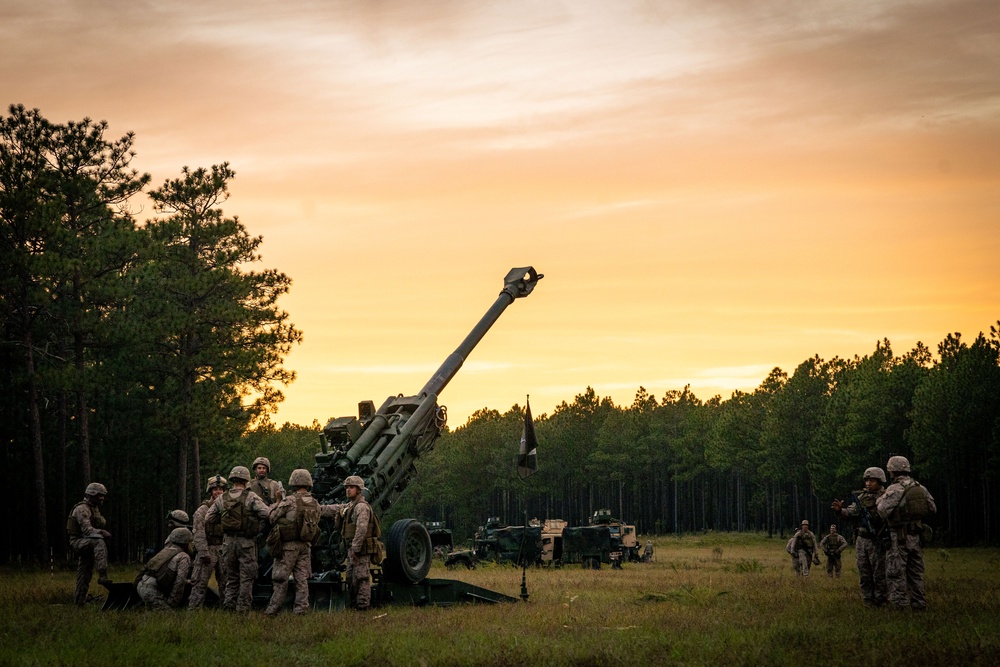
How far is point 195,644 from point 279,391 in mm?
28251

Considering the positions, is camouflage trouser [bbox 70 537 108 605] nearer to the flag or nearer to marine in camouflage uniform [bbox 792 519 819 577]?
the flag

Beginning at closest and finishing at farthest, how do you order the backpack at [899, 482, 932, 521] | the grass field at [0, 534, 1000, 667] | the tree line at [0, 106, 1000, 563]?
1. the grass field at [0, 534, 1000, 667]
2. the backpack at [899, 482, 932, 521]
3. the tree line at [0, 106, 1000, 563]

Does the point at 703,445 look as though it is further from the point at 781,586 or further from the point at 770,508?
the point at 781,586

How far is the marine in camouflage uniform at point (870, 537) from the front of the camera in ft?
51.5

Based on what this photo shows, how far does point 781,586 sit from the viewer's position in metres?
22.0

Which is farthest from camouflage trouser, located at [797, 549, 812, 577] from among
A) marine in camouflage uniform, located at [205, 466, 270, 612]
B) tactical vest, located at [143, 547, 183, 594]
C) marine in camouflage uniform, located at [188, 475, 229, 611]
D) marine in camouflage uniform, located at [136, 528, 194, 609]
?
tactical vest, located at [143, 547, 183, 594]

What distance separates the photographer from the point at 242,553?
15.6 meters

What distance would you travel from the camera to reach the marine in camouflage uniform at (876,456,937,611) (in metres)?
15.2

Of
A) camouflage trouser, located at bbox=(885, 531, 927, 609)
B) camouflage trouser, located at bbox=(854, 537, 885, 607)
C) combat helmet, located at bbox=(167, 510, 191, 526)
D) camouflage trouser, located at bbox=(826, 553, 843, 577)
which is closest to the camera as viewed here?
camouflage trouser, located at bbox=(885, 531, 927, 609)

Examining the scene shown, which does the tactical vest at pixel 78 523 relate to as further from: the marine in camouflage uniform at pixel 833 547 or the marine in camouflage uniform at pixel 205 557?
the marine in camouflage uniform at pixel 833 547

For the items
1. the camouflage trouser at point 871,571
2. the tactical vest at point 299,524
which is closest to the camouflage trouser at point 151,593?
the tactical vest at point 299,524

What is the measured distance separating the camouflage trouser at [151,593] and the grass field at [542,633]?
654 mm

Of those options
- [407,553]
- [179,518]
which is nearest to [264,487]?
[179,518]

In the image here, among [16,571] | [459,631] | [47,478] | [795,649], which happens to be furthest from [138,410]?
[795,649]
